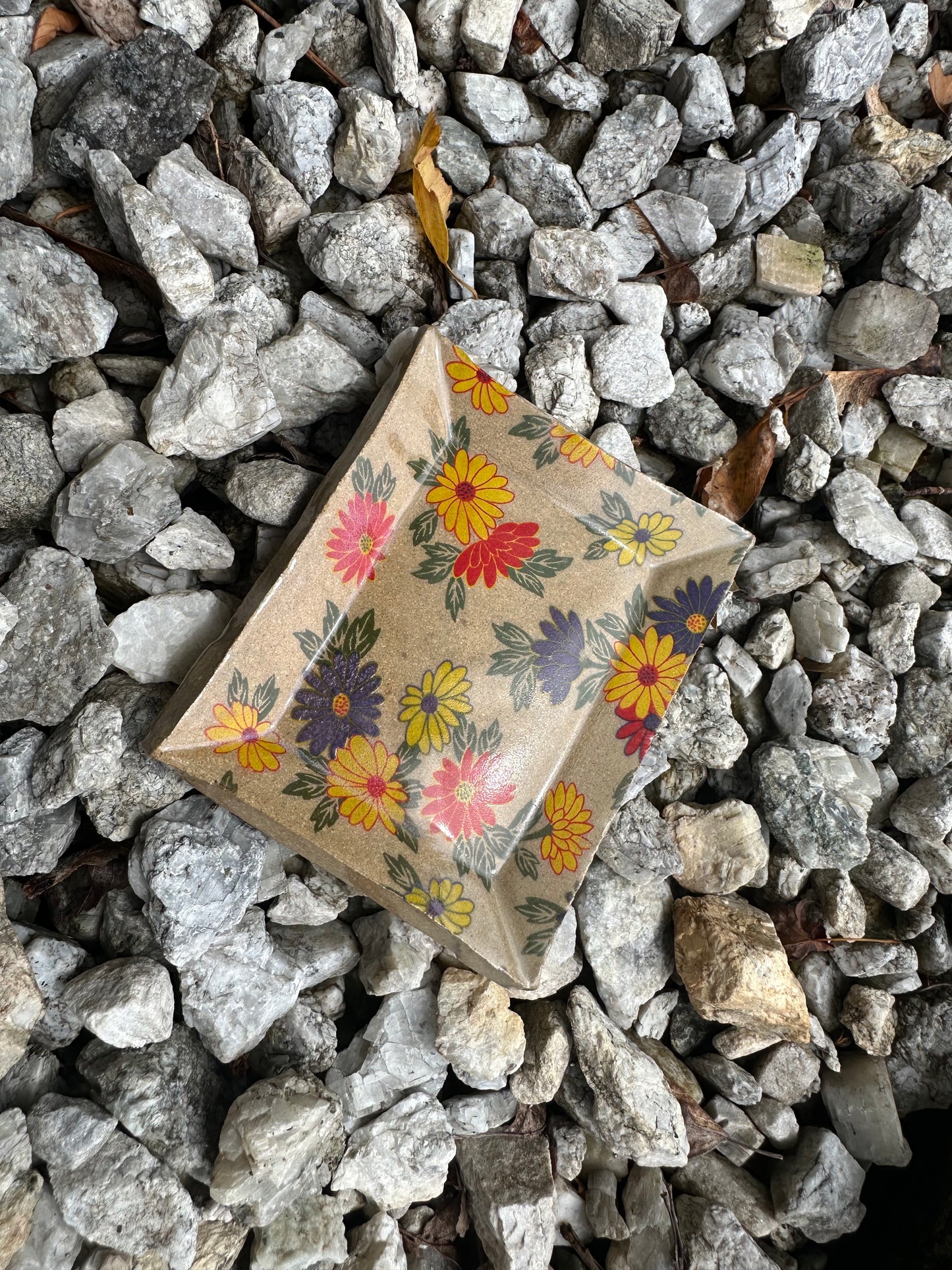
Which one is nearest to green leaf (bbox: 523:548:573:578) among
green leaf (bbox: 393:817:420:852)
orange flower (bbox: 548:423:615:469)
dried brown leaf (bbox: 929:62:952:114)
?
orange flower (bbox: 548:423:615:469)

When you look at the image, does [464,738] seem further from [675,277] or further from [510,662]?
[675,277]

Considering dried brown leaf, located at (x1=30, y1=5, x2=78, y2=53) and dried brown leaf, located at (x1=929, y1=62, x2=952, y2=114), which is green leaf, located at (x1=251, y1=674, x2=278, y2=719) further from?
dried brown leaf, located at (x1=929, y1=62, x2=952, y2=114)

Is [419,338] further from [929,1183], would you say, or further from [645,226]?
[929,1183]

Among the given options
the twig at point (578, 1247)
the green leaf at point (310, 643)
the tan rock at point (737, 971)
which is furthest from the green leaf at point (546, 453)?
the twig at point (578, 1247)

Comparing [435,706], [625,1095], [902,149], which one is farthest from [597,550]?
[902,149]

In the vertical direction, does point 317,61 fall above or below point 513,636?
above

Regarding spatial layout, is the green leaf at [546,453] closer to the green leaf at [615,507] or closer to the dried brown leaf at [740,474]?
the green leaf at [615,507]
